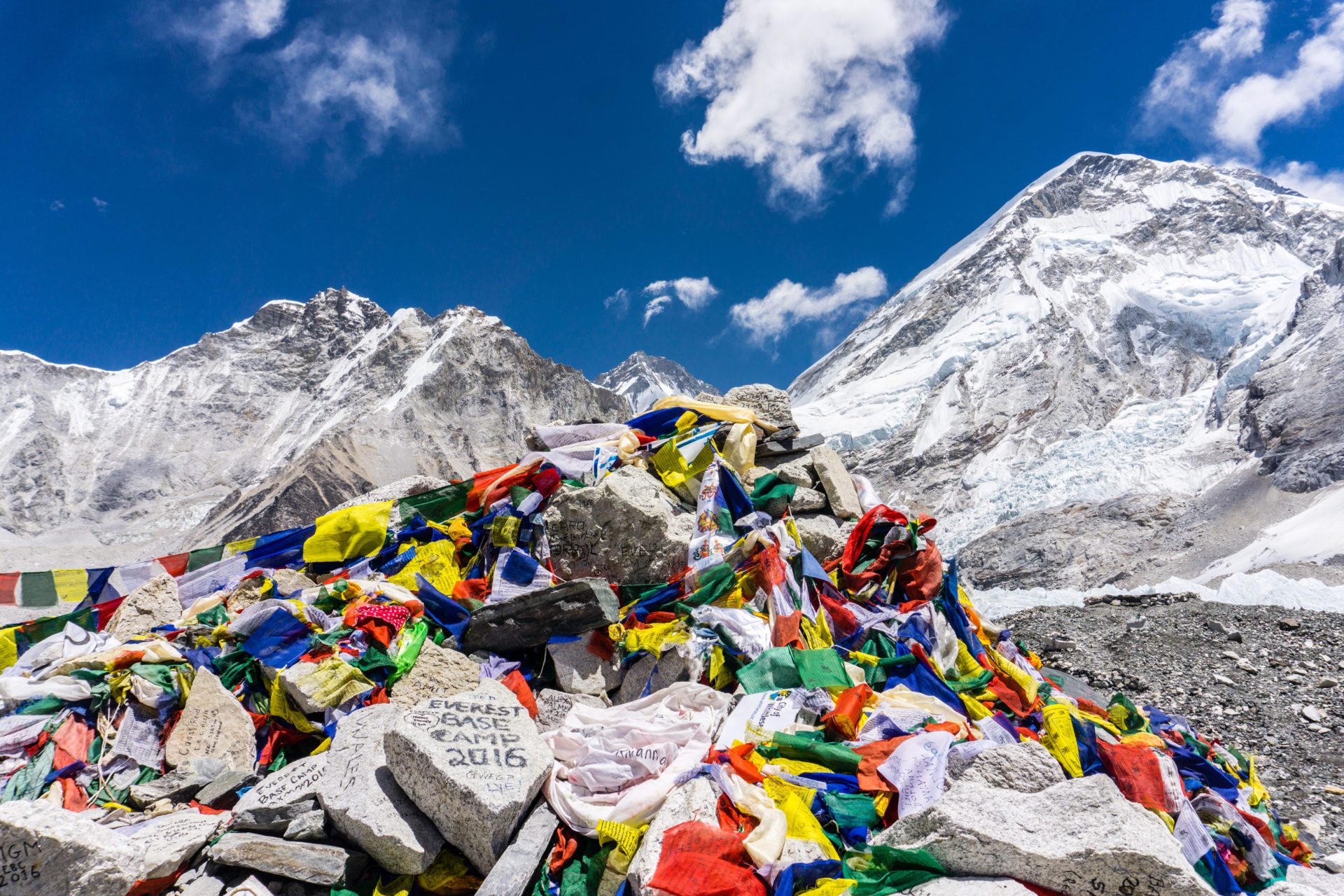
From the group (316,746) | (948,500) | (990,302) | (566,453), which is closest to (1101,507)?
(948,500)

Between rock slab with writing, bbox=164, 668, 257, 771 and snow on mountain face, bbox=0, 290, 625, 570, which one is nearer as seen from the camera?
rock slab with writing, bbox=164, 668, 257, 771

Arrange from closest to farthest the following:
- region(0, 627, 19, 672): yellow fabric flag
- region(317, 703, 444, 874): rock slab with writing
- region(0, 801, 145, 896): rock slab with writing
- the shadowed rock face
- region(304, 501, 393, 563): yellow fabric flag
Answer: region(0, 801, 145, 896): rock slab with writing < region(317, 703, 444, 874): rock slab with writing < region(0, 627, 19, 672): yellow fabric flag < region(304, 501, 393, 563): yellow fabric flag < the shadowed rock face

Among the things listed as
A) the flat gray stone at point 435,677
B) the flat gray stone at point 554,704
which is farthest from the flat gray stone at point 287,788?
the flat gray stone at point 554,704

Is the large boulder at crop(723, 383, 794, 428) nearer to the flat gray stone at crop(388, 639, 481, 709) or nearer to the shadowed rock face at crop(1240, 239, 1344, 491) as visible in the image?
the flat gray stone at crop(388, 639, 481, 709)

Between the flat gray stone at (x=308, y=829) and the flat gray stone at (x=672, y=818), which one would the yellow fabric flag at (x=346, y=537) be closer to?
the flat gray stone at (x=308, y=829)

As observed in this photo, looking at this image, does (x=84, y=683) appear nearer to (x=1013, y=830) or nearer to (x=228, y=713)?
(x=228, y=713)

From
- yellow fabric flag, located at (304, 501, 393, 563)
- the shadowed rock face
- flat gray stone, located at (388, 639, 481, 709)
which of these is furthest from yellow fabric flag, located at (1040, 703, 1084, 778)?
the shadowed rock face
